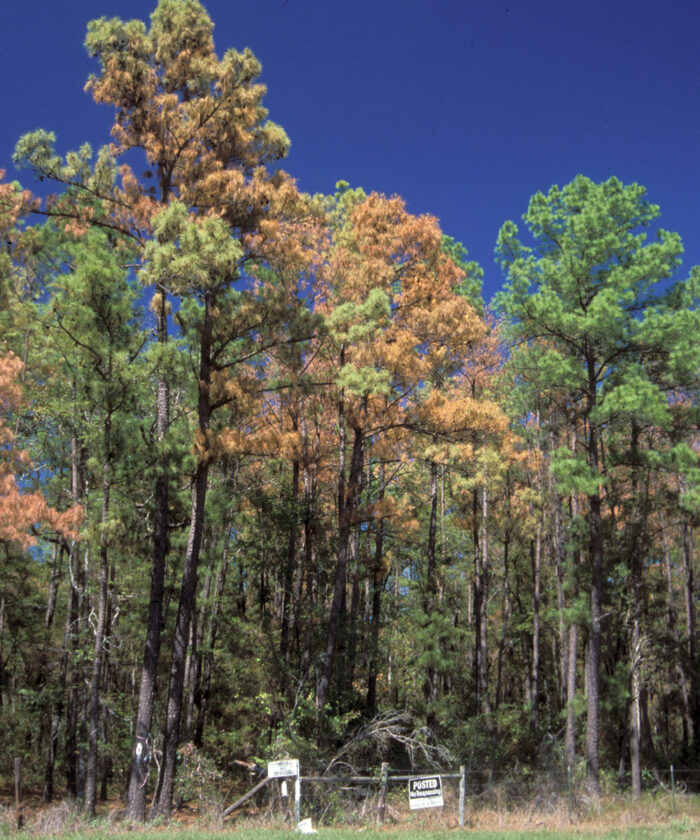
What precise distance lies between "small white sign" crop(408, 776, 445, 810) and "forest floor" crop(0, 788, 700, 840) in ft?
1.05

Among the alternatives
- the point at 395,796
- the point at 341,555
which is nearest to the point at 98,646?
the point at 341,555

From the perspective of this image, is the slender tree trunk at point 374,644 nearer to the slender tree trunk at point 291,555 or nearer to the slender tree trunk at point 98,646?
the slender tree trunk at point 291,555

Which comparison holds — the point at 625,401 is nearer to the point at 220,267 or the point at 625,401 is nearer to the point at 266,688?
the point at 220,267

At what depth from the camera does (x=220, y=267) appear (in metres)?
10.2

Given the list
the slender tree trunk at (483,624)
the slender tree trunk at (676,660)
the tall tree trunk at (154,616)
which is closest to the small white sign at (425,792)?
the tall tree trunk at (154,616)

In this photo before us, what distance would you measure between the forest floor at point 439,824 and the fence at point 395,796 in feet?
0.18

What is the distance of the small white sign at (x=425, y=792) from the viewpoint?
905cm

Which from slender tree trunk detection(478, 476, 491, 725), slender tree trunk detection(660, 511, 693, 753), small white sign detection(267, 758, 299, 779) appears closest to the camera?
small white sign detection(267, 758, 299, 779)

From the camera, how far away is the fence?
9688 millimetres

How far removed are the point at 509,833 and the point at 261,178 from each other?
10358 mm

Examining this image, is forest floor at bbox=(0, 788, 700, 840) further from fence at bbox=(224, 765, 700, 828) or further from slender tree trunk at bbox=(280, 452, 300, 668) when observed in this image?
slender tree trunk at bbox=(280, 452, 300, 668)

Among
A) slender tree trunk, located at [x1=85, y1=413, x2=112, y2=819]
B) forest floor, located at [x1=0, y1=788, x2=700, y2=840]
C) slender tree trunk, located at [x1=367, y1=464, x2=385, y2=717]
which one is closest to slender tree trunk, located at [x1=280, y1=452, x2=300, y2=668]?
slender tree trunk, located at [x1=367, y1=464, x2=385, y2=717]

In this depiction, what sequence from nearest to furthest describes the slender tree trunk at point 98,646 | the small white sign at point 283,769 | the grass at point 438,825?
1. the grass at point 438,825
2. the small white sign at point 283,769
3. the slender tree trunk at point 98,646

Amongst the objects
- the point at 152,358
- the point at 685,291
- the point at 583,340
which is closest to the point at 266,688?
the point at 152,358
